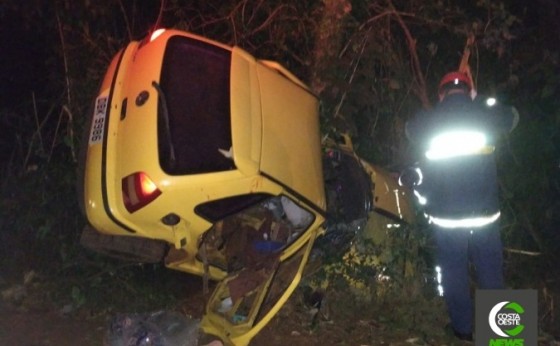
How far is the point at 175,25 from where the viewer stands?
739cm

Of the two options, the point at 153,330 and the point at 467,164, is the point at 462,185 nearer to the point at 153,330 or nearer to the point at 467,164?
the point at 467,164

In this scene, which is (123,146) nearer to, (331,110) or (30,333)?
(30,333)

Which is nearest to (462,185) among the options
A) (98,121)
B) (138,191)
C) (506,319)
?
(506,319)

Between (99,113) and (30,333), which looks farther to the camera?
(30,333)

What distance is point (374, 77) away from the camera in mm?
6445

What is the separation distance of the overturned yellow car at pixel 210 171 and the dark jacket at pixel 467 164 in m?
0.83

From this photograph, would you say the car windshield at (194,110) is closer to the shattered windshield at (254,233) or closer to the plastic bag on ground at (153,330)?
the shattered windshield at (254,233)

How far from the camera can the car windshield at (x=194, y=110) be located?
4.20m

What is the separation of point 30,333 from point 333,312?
2.06 meters

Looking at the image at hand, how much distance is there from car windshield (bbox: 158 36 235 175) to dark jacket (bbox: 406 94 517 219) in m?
1.45

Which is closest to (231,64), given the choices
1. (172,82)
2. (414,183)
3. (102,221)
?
(172,82)

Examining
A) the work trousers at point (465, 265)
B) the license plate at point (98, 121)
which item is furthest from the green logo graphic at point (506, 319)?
the license plate at point (98, 121)

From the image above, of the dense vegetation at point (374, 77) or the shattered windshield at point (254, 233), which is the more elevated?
the dense vegetation at point (374, 77)

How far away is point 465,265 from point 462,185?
0.57 metres
